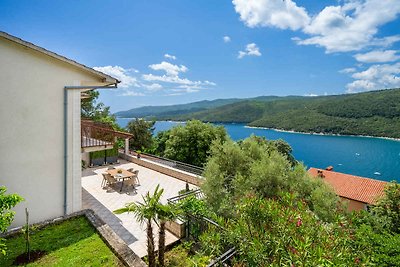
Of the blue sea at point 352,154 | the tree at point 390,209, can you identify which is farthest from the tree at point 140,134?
the tree at point 390,209

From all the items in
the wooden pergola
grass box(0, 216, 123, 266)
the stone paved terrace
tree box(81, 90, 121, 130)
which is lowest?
the stone paved terrace

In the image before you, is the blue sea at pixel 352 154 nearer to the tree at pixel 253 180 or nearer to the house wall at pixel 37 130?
the tree at pixel 253 180

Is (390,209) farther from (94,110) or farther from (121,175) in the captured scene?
(94,110)

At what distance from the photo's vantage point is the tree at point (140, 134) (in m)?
41.5

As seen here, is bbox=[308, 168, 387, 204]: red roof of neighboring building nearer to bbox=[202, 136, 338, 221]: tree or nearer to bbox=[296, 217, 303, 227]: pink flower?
bbox=[202, 136, 338, 221]: tree

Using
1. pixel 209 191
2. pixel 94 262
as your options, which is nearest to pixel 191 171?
pixel 209 191

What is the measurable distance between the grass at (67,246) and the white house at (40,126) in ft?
3.88

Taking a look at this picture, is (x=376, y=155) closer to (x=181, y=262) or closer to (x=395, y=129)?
(x=395, y=129)

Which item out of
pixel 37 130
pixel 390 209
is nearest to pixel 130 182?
pixel 37 130

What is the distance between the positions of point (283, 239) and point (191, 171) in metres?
12.9

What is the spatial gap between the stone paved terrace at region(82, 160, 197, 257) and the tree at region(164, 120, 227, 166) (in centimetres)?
1350

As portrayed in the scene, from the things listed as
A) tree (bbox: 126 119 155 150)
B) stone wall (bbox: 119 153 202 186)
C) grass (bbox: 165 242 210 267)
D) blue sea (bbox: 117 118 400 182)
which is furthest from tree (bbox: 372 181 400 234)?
blue sea (bbox: 117 118 400 182)

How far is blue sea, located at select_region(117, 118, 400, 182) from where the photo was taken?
271 ft

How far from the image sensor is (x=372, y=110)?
484ft
